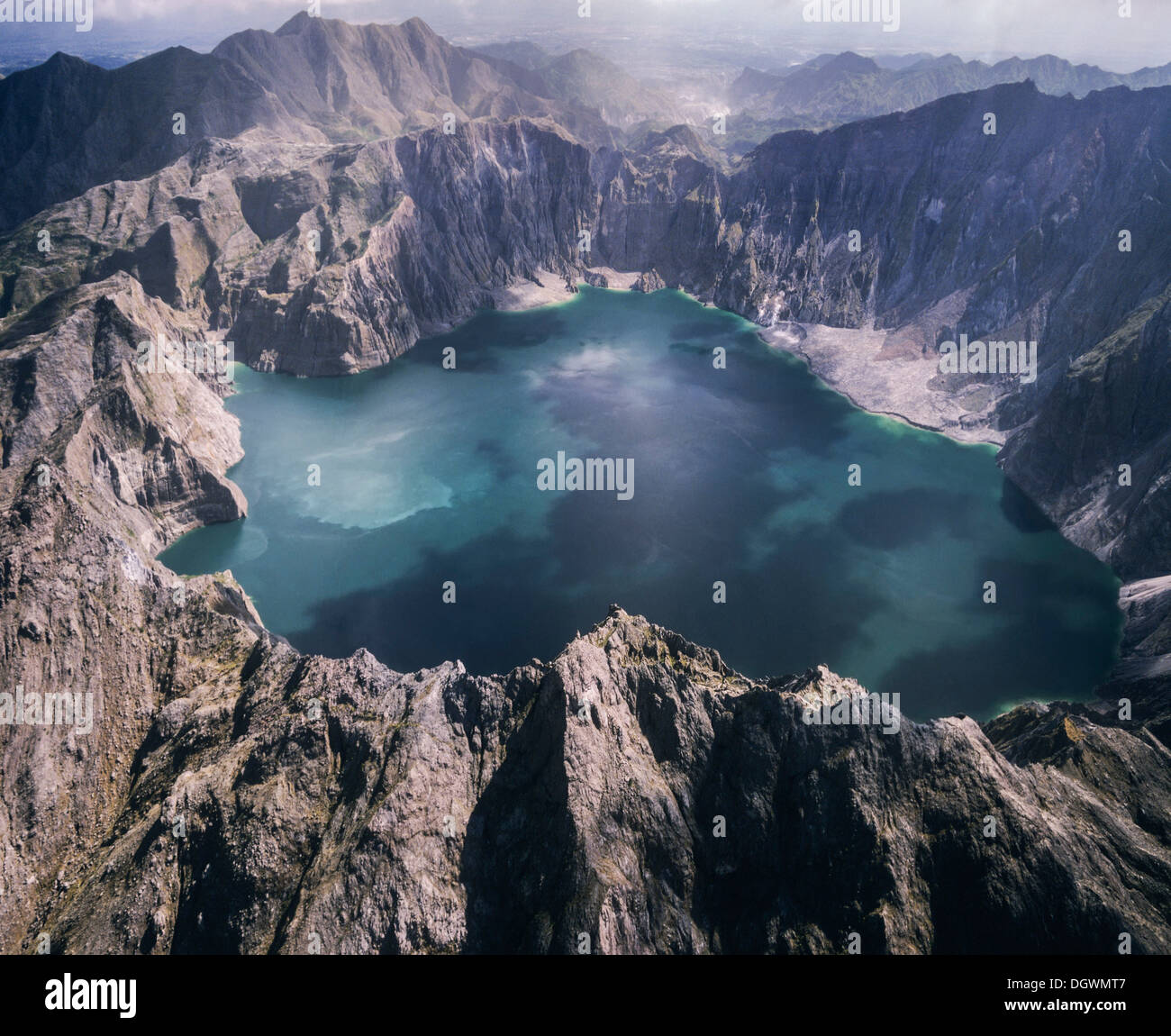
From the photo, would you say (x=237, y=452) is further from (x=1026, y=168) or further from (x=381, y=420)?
(x=1026, y=168)

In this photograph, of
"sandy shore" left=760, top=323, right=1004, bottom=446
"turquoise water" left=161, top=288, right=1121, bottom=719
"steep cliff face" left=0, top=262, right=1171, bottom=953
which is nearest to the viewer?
"steep cliff face" left=0, top=262, right=1171, bottom=953

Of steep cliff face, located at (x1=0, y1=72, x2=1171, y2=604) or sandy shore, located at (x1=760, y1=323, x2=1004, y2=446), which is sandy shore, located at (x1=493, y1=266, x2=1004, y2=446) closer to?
sandy shore, located at (x1=760, y1=323, x2=1004, y2=446)

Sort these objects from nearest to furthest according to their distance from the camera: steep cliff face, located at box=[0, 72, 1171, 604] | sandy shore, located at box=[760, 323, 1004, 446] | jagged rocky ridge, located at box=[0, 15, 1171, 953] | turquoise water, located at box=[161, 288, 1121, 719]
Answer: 1. jagged rocky ridge, located at box=[0, 15, 1171, 953]
2. turquoise water, located at box=[161, 288, 1121, 719]
3. steep cliff face, located at box=[0, 72, 1171, 604]
4. sandy shore, located at box=[760, 323, 1004, 446]

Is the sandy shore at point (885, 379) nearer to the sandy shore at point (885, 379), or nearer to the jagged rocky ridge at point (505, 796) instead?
the sandy shore at point (885, 379)

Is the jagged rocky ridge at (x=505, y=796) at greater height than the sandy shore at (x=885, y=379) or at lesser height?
lesser

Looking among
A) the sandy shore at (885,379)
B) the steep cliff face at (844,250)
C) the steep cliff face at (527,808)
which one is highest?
the steep cliff face at (844,250)

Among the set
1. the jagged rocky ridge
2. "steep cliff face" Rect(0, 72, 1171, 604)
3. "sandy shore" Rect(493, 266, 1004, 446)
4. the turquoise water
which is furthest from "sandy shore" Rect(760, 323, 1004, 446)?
the jagged rocky ridge

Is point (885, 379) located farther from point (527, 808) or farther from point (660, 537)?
point (527, 808)

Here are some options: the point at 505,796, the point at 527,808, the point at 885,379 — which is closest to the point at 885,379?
the point at 885,379

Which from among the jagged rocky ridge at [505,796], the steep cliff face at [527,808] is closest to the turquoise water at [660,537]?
the jagged rocky ridge at [505,796]
